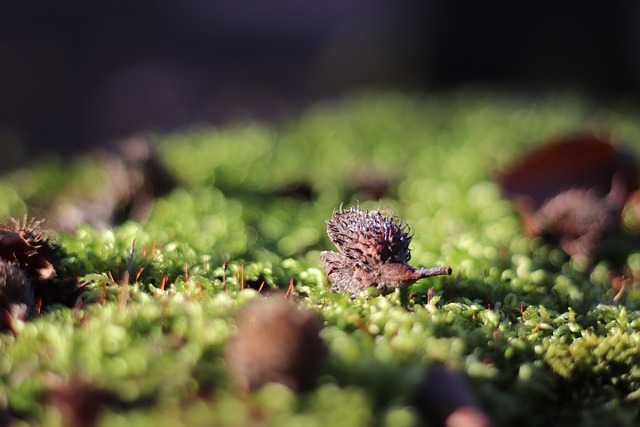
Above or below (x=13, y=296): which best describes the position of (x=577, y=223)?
above

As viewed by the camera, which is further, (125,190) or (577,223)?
(125,190)

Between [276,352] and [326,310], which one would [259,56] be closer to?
[326,310]

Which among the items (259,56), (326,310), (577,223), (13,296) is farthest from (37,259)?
(259,56)

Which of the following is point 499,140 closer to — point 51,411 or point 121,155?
point 121,155

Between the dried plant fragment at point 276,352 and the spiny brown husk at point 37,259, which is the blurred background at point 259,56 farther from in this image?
the dried plant fragment at point 276,352

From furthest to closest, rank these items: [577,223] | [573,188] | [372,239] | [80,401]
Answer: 1. [573,188]
2. [577,223]
3. [372,239]
4. [80,401]

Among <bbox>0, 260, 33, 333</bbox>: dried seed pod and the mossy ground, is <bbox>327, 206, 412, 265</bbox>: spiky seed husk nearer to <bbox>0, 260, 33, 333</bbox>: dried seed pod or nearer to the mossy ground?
the mossy ground

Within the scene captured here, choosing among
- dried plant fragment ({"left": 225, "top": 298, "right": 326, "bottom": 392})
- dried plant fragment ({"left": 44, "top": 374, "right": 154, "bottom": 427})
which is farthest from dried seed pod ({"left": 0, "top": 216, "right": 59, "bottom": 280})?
dried plant fragment ({"left": 225, "top": 298, "right": 326, "bottom": 392})

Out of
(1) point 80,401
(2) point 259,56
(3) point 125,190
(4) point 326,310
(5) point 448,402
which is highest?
(2) point 259,56
